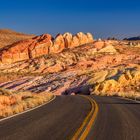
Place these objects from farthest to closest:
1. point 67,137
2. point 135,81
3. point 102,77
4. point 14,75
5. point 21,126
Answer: point 14,75
point 102,77
point 135,81
point 21,126
point 67,137

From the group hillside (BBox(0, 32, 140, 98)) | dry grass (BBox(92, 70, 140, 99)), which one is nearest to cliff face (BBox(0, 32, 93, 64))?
hillside (BBox(0, 32, 140, 98))

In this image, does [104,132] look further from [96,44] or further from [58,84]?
[96,44]

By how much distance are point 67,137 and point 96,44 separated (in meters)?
98.5

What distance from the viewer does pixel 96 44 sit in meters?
109

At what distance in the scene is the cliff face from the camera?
4158 inches

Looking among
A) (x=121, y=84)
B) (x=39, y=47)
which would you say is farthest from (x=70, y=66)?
(x=121, y=84)

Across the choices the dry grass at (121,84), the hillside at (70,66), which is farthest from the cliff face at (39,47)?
the dry grass at (121,84)

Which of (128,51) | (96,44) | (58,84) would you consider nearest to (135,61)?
(128,51)

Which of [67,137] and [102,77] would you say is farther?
[102,77]

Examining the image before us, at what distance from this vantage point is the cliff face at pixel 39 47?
10562cm

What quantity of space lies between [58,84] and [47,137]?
2290 inches

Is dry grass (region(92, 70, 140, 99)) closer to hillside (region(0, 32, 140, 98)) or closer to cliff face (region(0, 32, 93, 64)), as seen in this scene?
hillside (region(0, 32, 140, 98))

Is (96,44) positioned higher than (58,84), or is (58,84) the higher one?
(96,44)

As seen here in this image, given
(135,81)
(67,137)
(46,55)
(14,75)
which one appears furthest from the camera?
(46,55)
